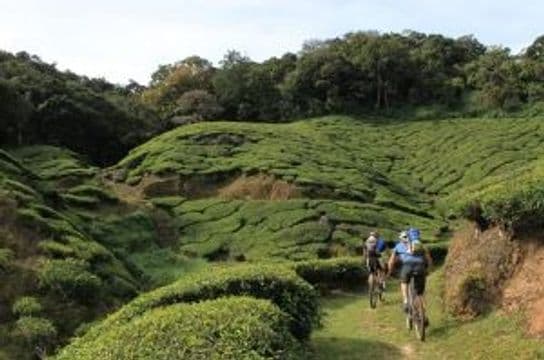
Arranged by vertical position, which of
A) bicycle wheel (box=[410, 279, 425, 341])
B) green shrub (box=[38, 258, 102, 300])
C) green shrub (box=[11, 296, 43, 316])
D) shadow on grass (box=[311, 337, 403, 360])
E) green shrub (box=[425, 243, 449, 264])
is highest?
bicycle wheel (box=[410, 279, 425, 341])

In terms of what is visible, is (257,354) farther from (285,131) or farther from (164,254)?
(285,131)

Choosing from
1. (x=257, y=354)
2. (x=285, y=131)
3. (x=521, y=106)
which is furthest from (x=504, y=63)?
(x=257, y=354)

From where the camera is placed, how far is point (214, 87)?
83.1 metres

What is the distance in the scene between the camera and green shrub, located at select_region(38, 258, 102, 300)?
83.6 ft

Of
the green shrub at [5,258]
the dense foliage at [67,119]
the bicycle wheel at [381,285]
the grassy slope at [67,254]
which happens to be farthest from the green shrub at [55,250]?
the dense foliage at [67,119]

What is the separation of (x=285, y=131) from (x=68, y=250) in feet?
117

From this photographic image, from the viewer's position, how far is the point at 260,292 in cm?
1717

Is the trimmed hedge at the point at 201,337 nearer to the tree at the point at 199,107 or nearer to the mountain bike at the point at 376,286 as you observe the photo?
the mountain bike at the point at 376,286

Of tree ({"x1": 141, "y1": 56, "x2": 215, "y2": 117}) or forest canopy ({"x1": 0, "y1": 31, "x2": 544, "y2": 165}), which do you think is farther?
tree ({"x1": 141, "y1": 56, "x2": 215, "y2": 117})

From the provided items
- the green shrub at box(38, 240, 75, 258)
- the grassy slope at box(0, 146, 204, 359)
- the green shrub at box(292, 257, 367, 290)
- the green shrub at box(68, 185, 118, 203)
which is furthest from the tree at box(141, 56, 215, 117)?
the green shrub at box(38, 240, 75, 258)

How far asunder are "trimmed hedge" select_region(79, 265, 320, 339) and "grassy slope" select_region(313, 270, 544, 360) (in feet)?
2.52

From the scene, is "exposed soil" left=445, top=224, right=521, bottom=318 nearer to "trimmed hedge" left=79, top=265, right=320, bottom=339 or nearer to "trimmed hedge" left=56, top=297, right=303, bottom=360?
"trimmed hedge" left=79, top=265, right=320, bottom=339

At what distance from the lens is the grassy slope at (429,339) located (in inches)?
586

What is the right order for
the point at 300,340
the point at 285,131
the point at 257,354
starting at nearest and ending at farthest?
the point at 257,354, the point at 300,340, the point at 285,131
